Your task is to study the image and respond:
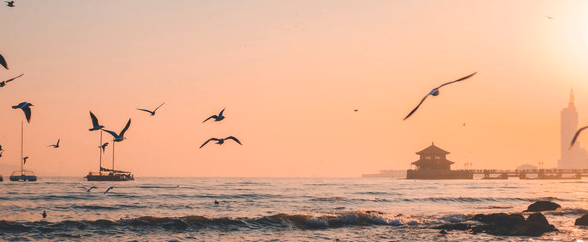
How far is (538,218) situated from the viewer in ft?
99.4

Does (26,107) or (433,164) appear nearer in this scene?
(26,107)

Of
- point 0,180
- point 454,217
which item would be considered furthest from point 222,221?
point 0,180

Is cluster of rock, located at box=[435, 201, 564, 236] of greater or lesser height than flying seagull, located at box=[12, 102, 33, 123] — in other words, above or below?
below

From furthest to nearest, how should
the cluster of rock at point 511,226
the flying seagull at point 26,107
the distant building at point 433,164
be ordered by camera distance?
1. the distant building at point 433,164
2. the cluster of rock at point 511,226
3. the flying seagull at point 26,107

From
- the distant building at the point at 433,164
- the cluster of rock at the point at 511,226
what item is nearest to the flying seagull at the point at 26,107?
the cluster of rock at the point at 511,226

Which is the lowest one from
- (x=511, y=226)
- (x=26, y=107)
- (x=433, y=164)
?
(x=511, y=226)

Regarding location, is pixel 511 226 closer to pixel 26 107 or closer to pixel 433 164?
pixel 26 107

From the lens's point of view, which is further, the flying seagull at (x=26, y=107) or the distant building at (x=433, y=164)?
the distant building at (x=433, y=164)

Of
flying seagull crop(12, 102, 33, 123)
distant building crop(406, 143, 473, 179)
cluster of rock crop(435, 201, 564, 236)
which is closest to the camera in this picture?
flying seagull crop(12, 102, 33, 123)

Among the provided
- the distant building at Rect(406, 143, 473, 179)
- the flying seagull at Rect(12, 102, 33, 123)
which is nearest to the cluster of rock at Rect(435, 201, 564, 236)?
the flying seagull at Rect(12, 102, 33, 123)

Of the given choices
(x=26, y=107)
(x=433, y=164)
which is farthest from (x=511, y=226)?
(x=433, y=164)

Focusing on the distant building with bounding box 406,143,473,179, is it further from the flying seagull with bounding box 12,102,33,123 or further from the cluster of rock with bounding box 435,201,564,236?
the flying seagull with bounding box 12,102,33,123

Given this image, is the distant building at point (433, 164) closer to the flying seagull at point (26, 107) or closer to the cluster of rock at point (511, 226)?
the cluster of rock at point (511, 226)

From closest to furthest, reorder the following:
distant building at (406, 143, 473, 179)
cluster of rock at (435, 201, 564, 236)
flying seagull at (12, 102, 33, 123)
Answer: flying seagull at (12, 102, 33, 123), cluster of rock at (435, 201, 564, 236), distant building at (406, 143, 473, 179)
